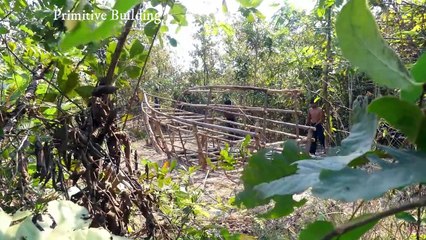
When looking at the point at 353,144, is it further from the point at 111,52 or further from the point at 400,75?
the point at 111,52

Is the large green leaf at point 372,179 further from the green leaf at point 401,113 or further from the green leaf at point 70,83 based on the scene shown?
the green leaf at point 70,83

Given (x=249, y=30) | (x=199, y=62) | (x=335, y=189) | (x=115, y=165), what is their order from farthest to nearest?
(x=199, y=62), (x=249, y=30), (x=115, y=165), (x=335, y=189)

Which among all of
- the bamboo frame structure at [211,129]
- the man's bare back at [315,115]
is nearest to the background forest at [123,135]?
the bamboo frame structure at [211,129]

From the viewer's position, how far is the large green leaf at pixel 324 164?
23 centimetres

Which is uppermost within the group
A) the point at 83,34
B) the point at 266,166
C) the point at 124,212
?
the point at 83,34

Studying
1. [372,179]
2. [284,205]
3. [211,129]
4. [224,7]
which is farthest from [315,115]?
[372,179]

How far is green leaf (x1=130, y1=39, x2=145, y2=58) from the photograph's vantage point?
1151 mm

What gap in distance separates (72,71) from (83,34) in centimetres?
92

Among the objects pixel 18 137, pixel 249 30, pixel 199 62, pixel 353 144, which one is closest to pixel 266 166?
pixel 353 144

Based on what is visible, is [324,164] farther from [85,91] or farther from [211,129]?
[211,129]

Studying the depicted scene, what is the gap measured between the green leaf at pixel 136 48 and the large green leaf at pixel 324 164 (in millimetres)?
902

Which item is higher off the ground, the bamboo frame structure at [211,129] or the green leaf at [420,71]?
the green leaf at [420,71]

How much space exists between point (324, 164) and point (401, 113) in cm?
5

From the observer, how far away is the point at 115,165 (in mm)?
1115
